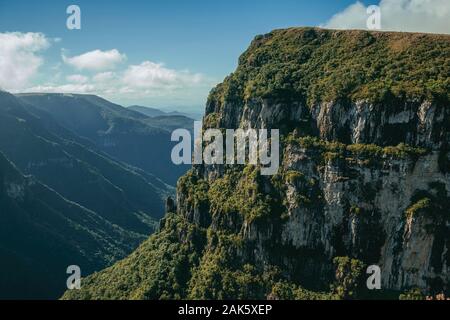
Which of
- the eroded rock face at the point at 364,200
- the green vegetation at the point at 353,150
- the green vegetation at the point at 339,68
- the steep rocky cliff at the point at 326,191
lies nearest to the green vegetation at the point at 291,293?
the steep rocky cliff at the point at 326,191

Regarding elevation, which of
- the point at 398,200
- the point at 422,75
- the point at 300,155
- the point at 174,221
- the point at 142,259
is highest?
the point at 422,75

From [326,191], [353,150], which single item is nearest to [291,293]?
[326,191]

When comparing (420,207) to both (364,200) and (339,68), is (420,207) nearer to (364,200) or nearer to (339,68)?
(364,200)

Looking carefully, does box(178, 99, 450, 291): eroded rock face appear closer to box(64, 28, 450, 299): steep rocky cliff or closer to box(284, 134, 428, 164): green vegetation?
box(64, 28, 450, 299): steep rocky cliff

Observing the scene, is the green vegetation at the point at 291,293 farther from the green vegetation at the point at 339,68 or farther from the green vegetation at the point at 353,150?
the green vegetation at the point at 339,68

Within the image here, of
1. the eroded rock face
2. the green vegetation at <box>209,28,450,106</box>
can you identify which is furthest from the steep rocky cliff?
the green vegetation at <box>209,28,450,106</box>

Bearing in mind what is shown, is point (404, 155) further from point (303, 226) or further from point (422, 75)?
point (303, 226)
